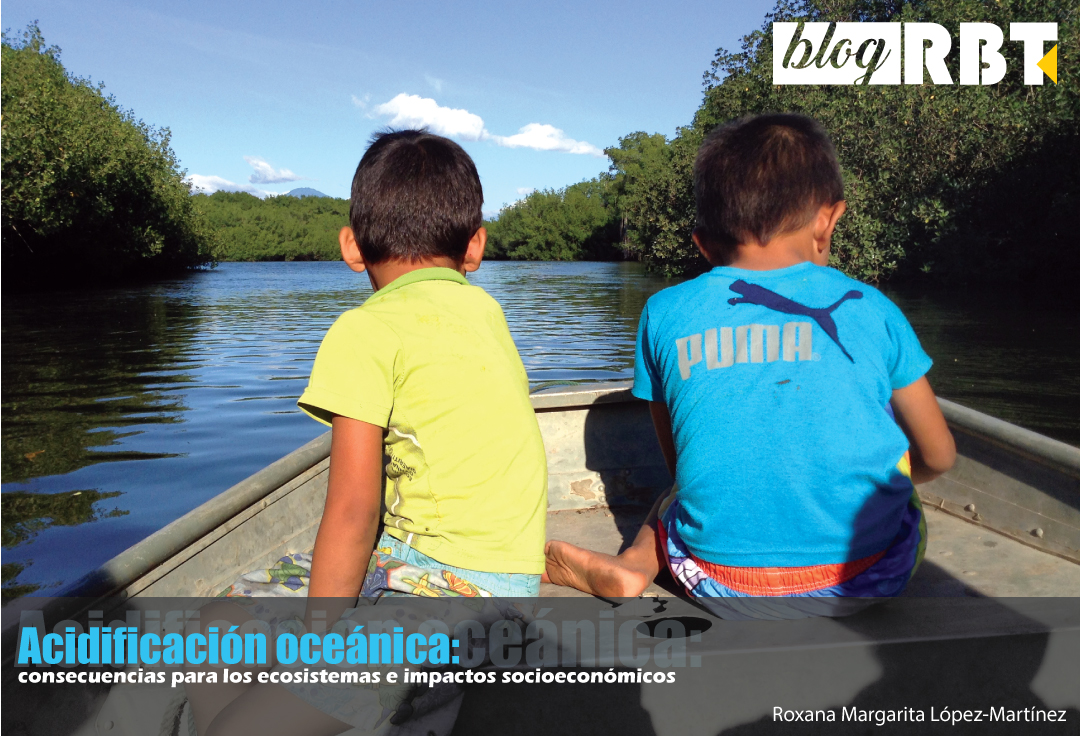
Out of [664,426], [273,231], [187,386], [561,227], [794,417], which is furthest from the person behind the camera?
[273,231]

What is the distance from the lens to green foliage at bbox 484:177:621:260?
73.1 metres

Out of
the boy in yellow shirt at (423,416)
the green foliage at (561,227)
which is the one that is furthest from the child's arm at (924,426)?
the green foliage at (561,227)

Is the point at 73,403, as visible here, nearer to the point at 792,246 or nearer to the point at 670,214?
the point at 792,246

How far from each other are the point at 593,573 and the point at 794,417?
74cm

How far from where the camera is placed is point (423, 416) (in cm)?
142

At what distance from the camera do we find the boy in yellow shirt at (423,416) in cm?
135

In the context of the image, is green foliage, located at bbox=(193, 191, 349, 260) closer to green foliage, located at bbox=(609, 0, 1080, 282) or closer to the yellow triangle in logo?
green foliage, located at bbox=(609, 0, 1080, 282)

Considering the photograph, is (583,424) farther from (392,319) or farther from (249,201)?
(249,201)

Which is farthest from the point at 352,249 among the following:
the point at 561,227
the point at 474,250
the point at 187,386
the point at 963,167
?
the point at 561,227

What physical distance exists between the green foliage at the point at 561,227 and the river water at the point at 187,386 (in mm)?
52847

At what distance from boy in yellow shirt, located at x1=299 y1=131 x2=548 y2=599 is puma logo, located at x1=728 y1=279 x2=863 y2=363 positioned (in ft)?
1.63

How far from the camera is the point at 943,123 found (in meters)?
18.6

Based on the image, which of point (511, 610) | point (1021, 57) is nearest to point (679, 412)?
point (511, 610)

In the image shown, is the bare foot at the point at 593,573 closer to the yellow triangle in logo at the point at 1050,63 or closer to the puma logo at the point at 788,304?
the puma logo at the point at 788,304
